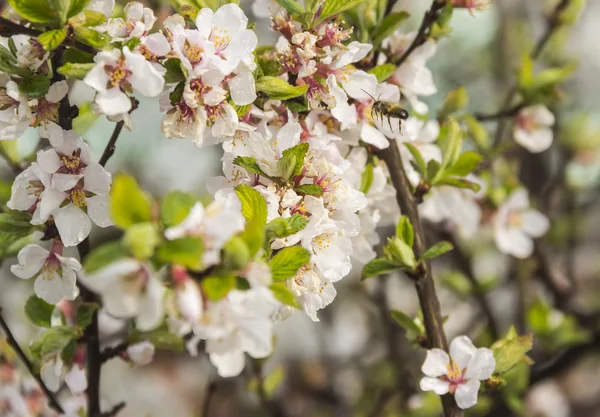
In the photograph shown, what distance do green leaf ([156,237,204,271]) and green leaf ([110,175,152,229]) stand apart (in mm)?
32

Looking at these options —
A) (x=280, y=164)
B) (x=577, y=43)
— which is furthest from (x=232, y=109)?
(x=577, y=43)

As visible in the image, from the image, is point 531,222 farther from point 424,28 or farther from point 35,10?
point 35,10

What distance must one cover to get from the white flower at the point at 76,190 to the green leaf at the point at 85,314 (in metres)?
0.13

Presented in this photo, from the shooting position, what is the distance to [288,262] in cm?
53

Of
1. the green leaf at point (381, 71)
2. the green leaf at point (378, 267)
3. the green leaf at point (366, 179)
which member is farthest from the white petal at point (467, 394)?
the green leaf at point (381, 71)

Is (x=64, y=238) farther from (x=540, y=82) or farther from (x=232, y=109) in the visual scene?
(x=540, y=82)

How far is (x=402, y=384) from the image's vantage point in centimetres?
150

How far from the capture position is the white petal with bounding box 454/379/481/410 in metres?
0.69

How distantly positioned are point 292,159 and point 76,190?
256 millimetres

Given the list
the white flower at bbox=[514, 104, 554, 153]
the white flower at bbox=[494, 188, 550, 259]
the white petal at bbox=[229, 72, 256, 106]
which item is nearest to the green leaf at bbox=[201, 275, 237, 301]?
the white petal at bbox=[229, 72, 256, 106]

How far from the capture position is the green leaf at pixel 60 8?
0.54 m

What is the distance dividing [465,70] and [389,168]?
71.9 inches

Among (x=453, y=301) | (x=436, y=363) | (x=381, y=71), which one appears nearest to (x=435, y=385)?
(x=436, y=363)

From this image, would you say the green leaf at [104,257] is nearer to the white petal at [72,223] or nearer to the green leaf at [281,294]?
the green leaf at [281,294]
